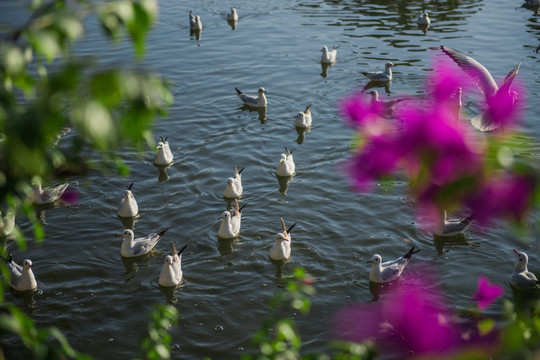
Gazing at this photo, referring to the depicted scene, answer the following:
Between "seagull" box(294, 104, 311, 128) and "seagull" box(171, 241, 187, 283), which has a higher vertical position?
"seagull" box(294, 104, 311, 128)

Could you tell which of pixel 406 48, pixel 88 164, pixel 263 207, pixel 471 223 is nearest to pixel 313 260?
pixel 263 207

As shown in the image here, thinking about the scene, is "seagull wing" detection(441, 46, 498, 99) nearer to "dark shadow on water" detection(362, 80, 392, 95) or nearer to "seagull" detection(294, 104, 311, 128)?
"seagull" detection(294, 104, 311, 128)

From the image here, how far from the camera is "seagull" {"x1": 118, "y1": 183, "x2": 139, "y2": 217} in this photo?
1016 centimetres

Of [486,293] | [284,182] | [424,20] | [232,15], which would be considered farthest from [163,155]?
[424,20]

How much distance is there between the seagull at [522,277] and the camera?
8344 mm

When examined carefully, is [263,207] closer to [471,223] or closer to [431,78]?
[471,223]

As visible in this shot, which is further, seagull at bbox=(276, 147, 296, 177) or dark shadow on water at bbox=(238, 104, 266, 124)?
dark shadow on water at bbox=(238, 104, 266, 124)

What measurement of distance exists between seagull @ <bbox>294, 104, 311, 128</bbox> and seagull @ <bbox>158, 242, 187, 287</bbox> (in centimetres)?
547

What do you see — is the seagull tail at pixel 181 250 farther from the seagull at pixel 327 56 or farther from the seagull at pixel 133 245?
the seagull at pixel 327 56

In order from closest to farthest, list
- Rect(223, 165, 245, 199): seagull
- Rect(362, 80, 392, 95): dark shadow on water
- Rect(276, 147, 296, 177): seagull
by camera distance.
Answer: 1. Rect(223, 165, 245, 199): seagull
2. Rect(276, 147, 296, 177): seagull
3. Rect(362, 80, 392, 95): dark shadow on water

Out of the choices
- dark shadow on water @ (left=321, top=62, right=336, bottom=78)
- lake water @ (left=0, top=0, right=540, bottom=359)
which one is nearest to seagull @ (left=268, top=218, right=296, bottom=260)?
lake water @ (left=0, top=0, right=540, bottom=359)

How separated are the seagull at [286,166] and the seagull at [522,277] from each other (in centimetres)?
437

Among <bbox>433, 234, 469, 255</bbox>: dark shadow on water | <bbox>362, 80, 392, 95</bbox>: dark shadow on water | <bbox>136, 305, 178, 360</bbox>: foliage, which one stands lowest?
<bbox>433, 234, 469, 255</bbox>: dark shadow on water

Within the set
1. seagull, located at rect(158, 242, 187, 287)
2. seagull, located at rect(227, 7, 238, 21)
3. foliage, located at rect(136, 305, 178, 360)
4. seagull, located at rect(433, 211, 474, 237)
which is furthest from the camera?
seagull, located at rect(227, 7, 238, 21)
